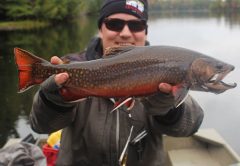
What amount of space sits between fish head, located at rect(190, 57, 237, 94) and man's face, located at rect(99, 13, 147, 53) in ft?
2.67

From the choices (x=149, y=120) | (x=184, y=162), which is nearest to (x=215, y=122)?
(x=184, y=162)

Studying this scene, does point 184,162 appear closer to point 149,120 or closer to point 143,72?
point 149,120

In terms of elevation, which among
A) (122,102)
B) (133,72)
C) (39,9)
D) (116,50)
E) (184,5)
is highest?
(39,9)

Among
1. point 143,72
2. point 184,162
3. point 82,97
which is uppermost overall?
point 143,72

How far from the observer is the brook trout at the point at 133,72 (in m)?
3.19

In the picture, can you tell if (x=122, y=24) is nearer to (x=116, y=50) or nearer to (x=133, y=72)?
(x=116, y=50)

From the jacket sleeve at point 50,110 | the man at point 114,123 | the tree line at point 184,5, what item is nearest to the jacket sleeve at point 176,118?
the man at point 114,123

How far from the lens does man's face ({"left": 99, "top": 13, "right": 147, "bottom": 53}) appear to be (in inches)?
149

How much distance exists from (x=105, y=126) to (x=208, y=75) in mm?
1061

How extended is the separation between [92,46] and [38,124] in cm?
96

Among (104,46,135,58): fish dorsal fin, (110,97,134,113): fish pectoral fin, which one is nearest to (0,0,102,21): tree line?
(104,46,135,58): fish dorsal fin

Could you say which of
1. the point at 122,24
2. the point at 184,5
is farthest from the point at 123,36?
the point at 184,5

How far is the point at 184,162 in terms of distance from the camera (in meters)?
7.58

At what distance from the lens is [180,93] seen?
312 centimetres
